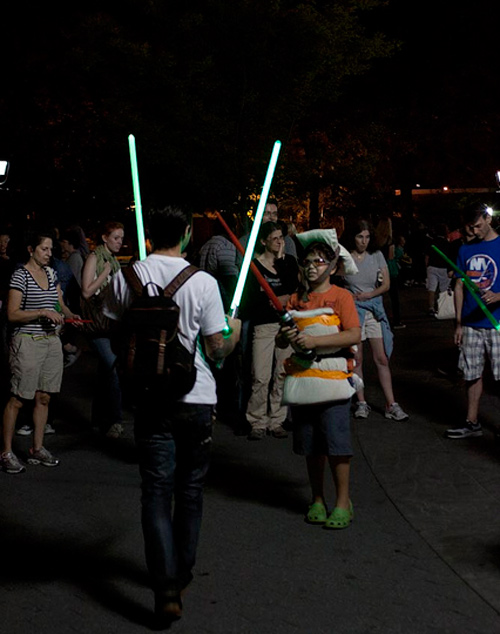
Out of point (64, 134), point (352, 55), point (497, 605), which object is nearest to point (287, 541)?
point (497, 605)

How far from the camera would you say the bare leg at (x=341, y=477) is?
5699 millimetres

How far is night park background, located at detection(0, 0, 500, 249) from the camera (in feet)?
69.3

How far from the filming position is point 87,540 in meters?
5.55

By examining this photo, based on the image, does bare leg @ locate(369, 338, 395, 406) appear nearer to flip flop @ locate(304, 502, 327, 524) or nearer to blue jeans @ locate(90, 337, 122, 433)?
blue jeans @ locate(90, 337, 122, 433)

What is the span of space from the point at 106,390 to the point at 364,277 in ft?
8.17

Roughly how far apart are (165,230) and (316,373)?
5.63 feet

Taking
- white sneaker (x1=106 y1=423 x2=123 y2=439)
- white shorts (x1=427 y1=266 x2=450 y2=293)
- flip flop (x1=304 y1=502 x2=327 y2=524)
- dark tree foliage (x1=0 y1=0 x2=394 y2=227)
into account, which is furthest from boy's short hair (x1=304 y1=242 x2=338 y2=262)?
dark tree foliage (x1=0 y1=0 x2=394 y2=227)

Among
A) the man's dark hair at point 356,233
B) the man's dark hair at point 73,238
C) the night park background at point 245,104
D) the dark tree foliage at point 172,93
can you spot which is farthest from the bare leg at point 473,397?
the dark tree foliage at point 172,93

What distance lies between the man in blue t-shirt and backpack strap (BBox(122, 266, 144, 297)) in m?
4.12

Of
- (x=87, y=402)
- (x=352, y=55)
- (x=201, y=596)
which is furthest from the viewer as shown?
(x=352, y=55)

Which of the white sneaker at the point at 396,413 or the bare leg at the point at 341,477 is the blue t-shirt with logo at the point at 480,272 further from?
the bare leg at the point at 341,477

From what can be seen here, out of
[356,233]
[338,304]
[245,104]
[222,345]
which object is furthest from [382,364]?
[245,104]

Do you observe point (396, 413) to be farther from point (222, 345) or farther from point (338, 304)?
point (222, 345)

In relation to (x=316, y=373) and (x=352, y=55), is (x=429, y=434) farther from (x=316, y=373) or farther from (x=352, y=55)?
(x=352, y=55)
